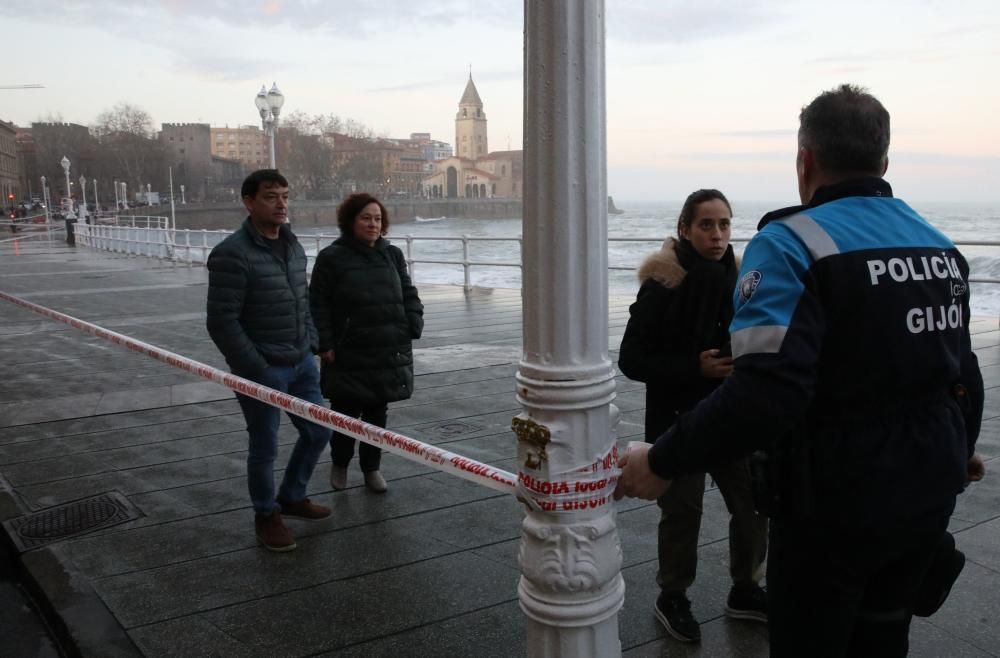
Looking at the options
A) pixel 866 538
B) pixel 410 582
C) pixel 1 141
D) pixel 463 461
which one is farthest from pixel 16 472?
pixel 1 141

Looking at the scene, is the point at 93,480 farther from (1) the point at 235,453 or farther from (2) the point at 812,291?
(2) the point at 812,291

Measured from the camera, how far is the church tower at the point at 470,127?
16088 cm

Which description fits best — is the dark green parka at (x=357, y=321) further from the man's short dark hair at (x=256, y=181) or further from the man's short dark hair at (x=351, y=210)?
the man's short dark hair at (x=256, y=181)

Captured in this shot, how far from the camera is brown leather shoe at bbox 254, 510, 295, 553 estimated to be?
3881mm

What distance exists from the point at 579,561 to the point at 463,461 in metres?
0.57

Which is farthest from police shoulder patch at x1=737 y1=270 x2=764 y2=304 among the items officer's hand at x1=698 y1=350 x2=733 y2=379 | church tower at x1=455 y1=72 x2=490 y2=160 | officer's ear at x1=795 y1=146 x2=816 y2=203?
church tower at x1=455 y1=72 x2=490 y2=160

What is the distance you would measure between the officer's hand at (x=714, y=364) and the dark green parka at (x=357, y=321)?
205 cm

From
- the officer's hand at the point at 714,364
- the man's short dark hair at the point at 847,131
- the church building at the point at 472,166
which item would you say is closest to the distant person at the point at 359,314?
the officer's hand at the point at 714,364

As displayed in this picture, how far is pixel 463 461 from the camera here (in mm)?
2461

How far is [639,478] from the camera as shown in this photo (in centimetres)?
184

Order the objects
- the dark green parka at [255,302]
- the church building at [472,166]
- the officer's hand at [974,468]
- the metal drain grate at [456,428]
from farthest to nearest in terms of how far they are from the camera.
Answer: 1. the church building at [472,166]
2. the metal drain grate at [456,428]
3. the dark green parka at [255,302]
4. the officer's hand at [974,468]

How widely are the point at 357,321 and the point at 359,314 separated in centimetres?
4

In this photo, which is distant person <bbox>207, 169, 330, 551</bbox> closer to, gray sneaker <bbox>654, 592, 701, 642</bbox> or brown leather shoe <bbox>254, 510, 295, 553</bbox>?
brown leather shoe <bbox>254, 510, 295, 553</bbox>

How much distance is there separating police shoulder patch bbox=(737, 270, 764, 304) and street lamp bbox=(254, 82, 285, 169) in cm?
1718
